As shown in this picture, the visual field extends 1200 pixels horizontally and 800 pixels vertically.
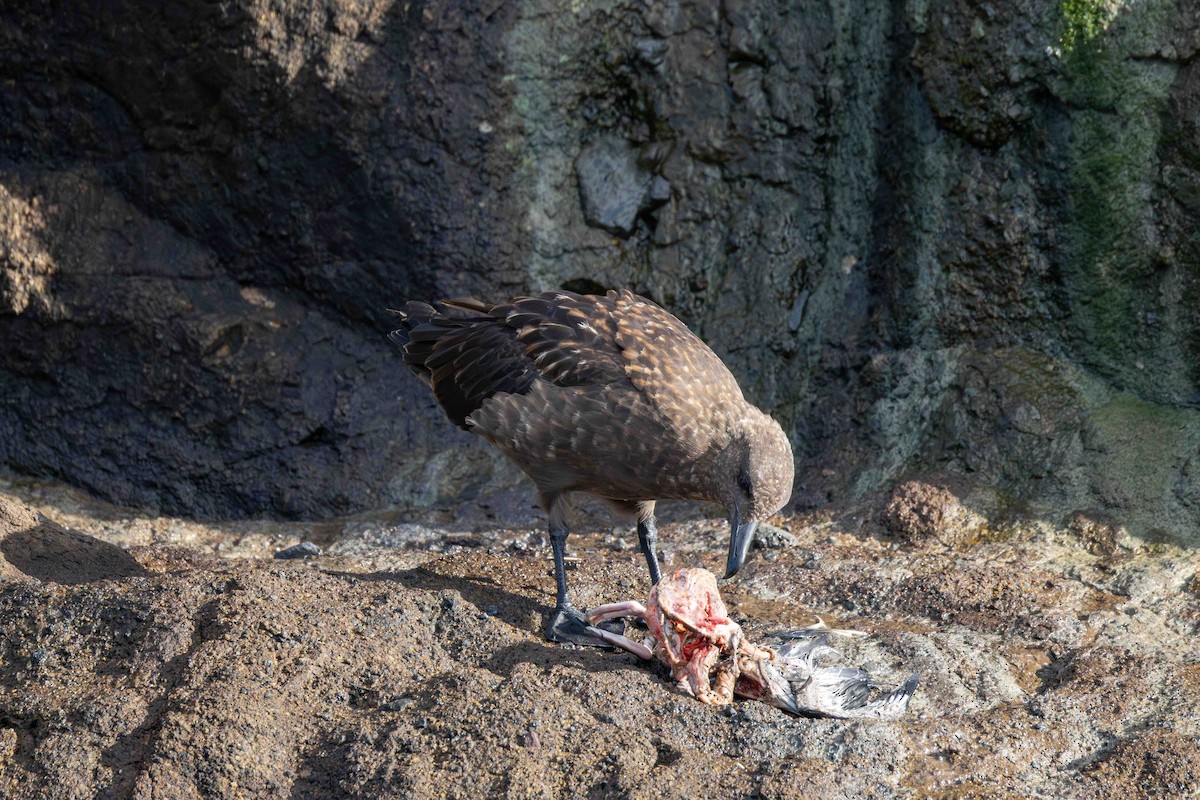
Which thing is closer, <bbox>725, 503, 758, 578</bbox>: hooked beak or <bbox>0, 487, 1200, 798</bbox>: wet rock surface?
<bbox>0, 487, 1200, 798</bbox>: wet rock surface

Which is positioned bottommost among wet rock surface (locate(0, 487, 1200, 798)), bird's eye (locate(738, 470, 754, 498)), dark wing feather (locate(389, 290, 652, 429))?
wet rock surface (locate(0, 487, 1200, 798))

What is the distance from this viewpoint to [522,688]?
161 inches

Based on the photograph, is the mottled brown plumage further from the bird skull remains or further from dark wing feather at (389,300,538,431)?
the bird skull remains

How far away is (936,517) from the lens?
5.84 m

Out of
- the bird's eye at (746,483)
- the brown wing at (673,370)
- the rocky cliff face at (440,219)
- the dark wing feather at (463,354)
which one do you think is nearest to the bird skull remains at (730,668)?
the bird's eye at (746,483)

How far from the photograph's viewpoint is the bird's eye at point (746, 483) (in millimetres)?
4754

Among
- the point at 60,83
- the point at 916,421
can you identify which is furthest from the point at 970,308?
the point at 60,83

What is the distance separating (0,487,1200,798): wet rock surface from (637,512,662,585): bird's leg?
0.10 meters

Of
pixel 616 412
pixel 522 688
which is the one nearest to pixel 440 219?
pixel 616 412

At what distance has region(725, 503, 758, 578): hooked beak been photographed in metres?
4.68

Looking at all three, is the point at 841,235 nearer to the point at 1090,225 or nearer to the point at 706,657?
the point at 1090,225

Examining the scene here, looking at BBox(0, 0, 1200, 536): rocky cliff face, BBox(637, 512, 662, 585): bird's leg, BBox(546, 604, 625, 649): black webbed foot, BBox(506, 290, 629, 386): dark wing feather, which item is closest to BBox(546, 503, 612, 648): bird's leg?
BBox(546, 604, 625, 649): black webbed foot

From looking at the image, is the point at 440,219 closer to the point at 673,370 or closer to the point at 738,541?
the point at 673,370

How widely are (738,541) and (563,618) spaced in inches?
29.2
